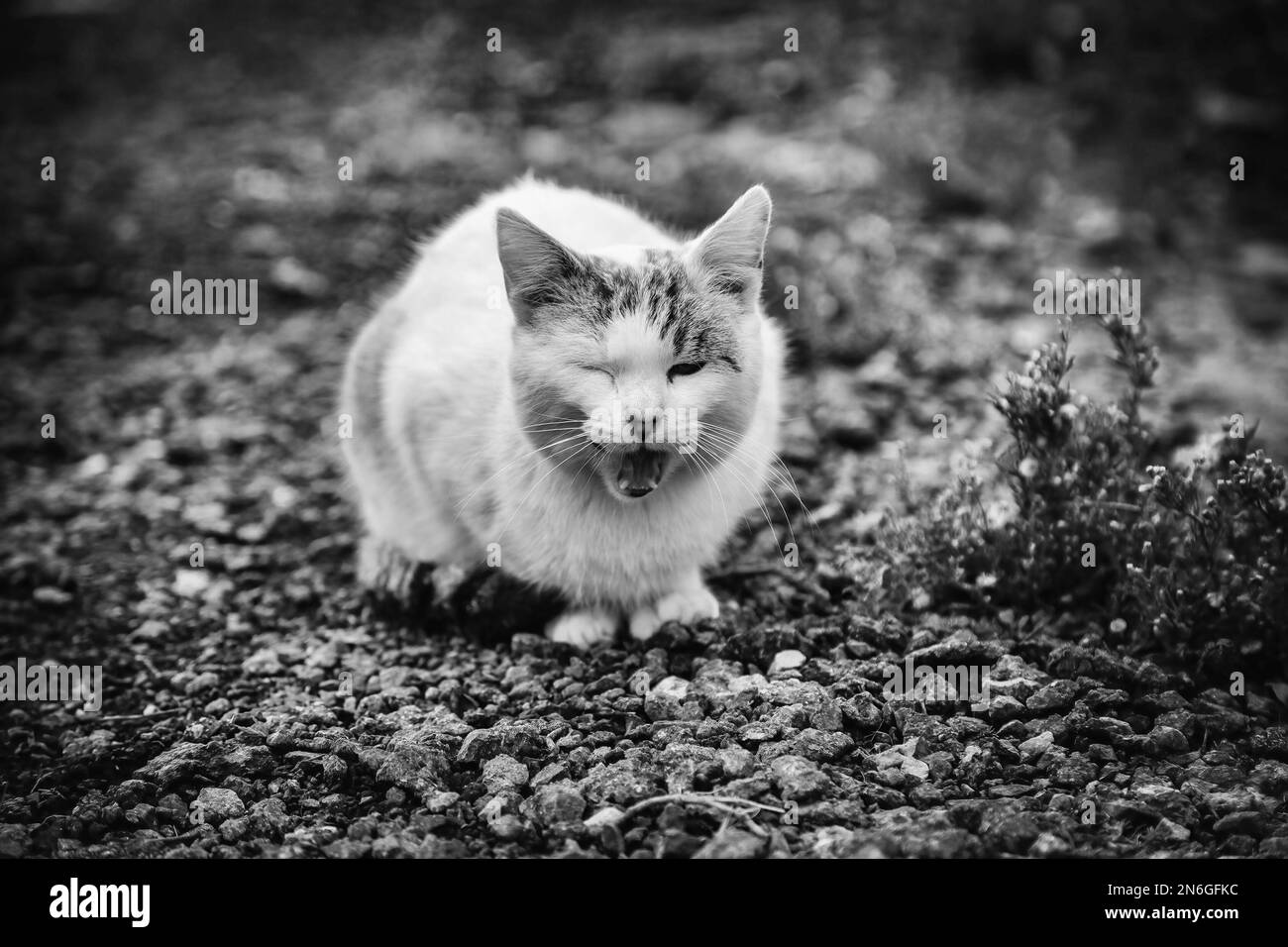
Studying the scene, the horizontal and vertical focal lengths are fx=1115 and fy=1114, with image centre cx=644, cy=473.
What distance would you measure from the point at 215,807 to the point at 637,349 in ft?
5.65

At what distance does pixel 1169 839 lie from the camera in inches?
107

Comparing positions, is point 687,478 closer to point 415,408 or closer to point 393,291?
point 415,408

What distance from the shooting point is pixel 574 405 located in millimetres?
3326

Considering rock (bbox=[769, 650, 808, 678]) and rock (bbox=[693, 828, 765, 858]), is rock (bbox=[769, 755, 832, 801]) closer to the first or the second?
rock (bbox=[693, 828, 765, 858])

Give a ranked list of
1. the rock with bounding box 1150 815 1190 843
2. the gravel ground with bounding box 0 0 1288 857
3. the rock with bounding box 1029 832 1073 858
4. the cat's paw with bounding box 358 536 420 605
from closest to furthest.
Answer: the rock with bounding box 1029 832 1073 858
the rock with bounding box 1150 815 1190 843
the gravel ground with bounding box 0 0 1288 857
the cat's paw with bounding box 358 536 420 605

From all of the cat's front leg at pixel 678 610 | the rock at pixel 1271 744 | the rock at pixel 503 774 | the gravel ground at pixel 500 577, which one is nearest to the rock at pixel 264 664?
the gravel ground at pixel 500 577

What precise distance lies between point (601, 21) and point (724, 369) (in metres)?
8.41

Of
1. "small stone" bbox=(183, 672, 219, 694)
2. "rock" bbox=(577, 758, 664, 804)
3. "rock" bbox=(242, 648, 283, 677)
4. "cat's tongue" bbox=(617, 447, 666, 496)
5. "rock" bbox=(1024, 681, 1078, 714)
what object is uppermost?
"cat's tongue" bbox=(617, 447, 666, 496)

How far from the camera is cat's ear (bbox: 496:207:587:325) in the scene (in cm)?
331

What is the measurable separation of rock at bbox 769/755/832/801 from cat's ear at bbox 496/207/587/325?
1.52 m

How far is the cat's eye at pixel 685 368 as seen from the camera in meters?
3.32

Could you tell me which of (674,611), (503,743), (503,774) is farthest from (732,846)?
(674,611)

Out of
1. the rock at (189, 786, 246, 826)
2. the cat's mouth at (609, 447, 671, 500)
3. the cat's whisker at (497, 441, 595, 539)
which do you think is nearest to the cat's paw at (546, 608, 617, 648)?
the cat's whisker at (497, 441, 595, 539)

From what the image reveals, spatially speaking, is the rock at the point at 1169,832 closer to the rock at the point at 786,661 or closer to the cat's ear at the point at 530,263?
the rock at the point at 786,661
